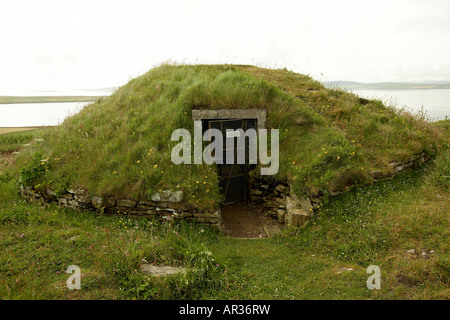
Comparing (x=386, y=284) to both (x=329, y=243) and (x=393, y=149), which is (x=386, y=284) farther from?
(x=393, y=149)

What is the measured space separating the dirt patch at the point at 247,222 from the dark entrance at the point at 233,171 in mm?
320

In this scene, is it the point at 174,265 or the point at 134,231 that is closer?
the point at 174,265

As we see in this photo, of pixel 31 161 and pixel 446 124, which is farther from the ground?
pixel 446 124

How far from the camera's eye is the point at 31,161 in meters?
7.23

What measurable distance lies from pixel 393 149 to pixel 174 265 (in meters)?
6.88

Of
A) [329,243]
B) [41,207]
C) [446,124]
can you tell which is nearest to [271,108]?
[329,243]

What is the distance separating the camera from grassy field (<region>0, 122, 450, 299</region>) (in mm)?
4047

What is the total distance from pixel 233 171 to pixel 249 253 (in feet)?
9.92

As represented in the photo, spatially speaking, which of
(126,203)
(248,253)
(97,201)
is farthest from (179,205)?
(97,201)

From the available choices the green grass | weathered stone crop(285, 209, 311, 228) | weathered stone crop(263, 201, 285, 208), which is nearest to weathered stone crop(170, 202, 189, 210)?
the green grass

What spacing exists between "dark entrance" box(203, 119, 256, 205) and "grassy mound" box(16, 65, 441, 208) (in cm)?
48

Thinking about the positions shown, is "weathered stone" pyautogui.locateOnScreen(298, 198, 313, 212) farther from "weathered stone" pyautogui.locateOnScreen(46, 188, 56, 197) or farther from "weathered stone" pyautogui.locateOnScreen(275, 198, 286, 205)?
"weathered stone" pyautogui.locateOnScreen(46, 188, 56, 197)

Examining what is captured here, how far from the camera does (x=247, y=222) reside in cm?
734

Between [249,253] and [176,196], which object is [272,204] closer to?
[249,253]
